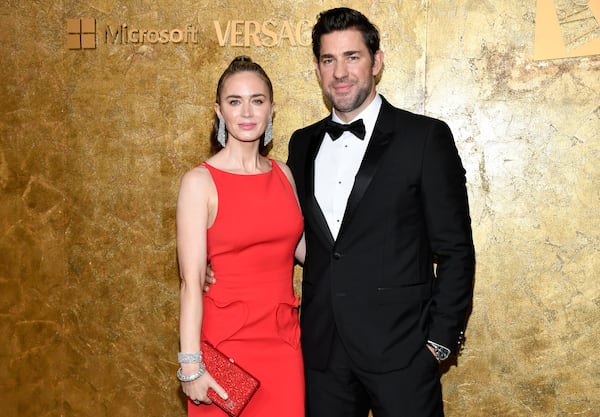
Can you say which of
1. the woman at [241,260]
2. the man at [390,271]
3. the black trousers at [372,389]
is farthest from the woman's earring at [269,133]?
the black trousers at [372,389]

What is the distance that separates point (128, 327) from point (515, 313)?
2055 millimetres

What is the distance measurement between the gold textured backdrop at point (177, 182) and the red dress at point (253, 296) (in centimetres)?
92

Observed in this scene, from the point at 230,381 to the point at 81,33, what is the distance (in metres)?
2.11

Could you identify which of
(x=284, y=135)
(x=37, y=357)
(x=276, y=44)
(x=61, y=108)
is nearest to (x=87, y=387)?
(x=37, y=357)

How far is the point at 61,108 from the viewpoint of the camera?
3416 millimetres

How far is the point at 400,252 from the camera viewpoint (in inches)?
93.3

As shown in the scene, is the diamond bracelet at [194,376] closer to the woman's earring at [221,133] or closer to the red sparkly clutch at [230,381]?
the red sparkly clutch at [230,381]

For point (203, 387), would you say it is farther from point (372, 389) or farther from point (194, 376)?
point (372, 389)

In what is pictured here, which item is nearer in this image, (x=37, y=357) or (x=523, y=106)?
(x=523, y=106)

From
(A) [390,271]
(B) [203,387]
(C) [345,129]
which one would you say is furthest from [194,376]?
(C) [345,129]

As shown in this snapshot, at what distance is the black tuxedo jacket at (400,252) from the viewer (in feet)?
7.73

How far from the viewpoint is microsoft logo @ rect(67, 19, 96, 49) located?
334 centimetres

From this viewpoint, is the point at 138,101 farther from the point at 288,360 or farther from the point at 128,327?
the point at 288,360


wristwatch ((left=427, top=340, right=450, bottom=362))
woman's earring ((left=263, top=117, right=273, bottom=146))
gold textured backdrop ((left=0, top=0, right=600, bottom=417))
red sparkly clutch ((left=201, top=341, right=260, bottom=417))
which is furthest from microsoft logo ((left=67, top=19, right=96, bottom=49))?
wristwatch ((left=427, top=340, right=450, bottom=362))
